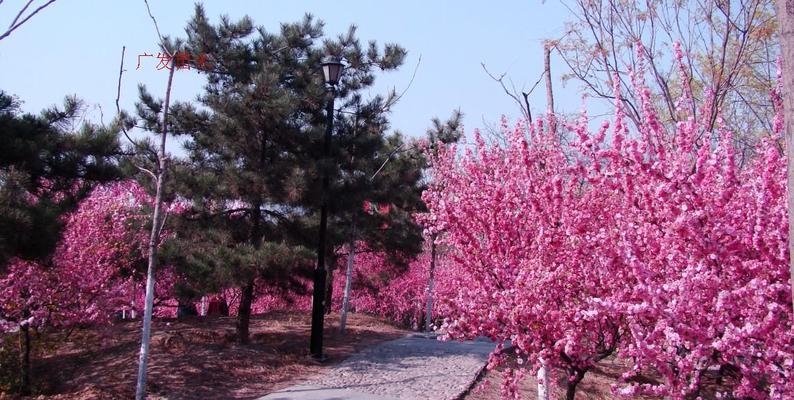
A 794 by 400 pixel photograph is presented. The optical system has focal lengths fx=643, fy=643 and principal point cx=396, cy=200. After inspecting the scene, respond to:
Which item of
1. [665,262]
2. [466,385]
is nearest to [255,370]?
[466,385]

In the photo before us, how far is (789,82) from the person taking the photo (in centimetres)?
291

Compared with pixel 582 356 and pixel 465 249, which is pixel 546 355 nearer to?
pixel 582 356

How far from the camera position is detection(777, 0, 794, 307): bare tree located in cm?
280

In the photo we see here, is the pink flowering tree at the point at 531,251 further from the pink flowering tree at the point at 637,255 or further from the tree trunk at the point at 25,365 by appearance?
the tree trunk at the point at 25,365

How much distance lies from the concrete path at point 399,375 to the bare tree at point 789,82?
5886mm

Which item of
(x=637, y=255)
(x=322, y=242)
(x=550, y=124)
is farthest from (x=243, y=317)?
(x=637, y=255)

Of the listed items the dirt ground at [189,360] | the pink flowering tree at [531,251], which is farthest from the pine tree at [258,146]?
the pink flowering tree at [531,251]

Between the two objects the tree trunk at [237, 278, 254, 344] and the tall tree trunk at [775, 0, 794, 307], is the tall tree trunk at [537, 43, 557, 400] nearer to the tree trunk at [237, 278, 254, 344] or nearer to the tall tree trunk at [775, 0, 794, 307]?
the tall tree trunk at [775, 0, 794, 307]

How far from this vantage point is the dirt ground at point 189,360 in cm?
828

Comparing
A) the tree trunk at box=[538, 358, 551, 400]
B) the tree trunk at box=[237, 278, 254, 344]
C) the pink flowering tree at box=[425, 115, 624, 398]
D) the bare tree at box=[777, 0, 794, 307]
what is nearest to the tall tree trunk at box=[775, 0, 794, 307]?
the bare tree at box=[777, 0, 794, 307]

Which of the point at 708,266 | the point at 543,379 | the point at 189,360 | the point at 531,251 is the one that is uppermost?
the point at 531,251

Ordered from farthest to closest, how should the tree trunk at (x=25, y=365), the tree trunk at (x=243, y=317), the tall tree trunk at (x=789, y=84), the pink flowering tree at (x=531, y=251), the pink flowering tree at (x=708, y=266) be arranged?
the tree trunk at (x=243, y=317) → the tree trunk at (x=25, y=365) → the pink flowering tree at (x=531, y=251) → the pink flowering tree at (x=708, y=266) → the tall tree trunk at (x=789, y=84)

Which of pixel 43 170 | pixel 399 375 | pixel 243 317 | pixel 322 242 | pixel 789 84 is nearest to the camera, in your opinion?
pixel 789 84

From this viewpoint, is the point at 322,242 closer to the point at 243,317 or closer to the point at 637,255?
the point at 243,317
